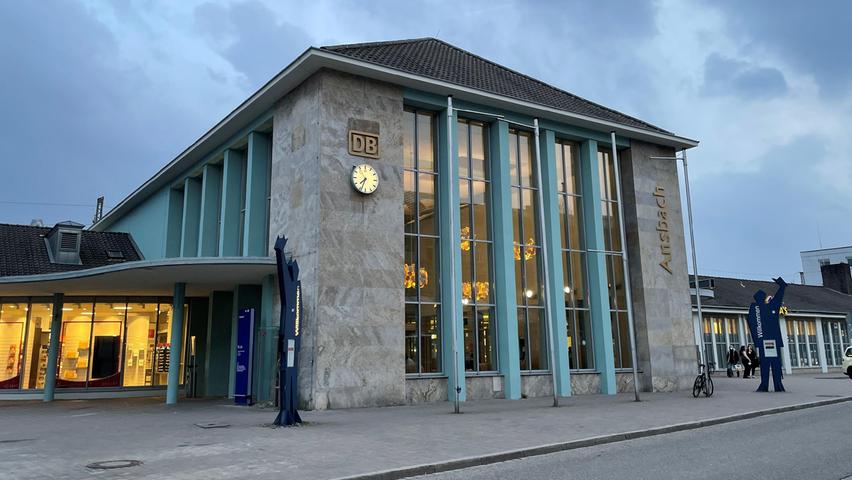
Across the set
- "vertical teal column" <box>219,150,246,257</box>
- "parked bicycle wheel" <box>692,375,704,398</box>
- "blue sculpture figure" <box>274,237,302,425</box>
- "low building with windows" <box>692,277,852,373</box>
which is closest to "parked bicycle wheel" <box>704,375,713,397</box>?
"parked bicycle wheel" <box>692,375,704,398</box>

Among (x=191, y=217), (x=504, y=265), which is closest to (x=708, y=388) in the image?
(x=504, y=265)

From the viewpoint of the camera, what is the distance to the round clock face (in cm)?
1800

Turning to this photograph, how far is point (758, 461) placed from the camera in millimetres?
8711

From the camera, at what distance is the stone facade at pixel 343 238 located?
16.8 m

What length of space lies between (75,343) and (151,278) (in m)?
7.46

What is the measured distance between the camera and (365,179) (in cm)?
1819

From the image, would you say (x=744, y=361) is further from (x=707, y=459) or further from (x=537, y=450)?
(x=537, y=450)

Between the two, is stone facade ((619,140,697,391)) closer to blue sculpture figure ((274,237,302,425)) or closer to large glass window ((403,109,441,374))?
large glass window ((403,109,441,374))

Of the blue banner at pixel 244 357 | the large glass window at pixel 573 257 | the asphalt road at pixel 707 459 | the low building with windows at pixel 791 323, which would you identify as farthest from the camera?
the low building with windows at pixel 791 323

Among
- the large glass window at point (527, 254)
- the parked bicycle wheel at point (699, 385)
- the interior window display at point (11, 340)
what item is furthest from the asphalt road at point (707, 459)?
the interior window display at point (11, 340)

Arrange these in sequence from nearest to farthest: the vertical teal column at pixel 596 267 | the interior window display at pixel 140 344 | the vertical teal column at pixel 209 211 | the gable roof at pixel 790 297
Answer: the vertical teal column at pixel 596 267
the interior window display at pixel 140 344
the vertical teal column at pixel 209 211
the gable roof at pixel 790 297

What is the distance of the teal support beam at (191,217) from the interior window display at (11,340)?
6.36 metres

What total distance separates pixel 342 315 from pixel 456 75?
942 centimetres

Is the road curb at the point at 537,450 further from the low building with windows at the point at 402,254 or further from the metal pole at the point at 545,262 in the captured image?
the low building with windows at the point at 402,254
